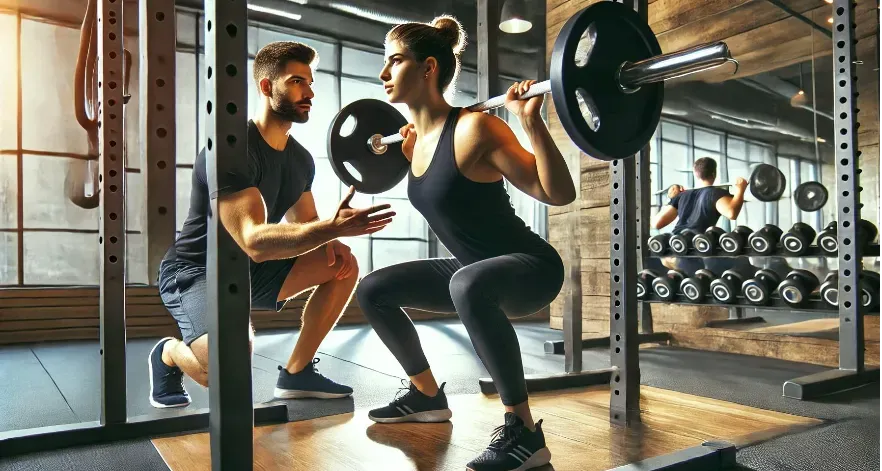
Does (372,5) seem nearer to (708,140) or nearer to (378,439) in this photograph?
(708,140)

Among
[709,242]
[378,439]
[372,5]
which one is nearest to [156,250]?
[378,439]

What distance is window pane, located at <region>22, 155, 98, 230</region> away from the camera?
4.77m

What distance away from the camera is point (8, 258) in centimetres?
469

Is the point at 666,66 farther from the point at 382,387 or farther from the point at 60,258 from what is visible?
the point at 60,258

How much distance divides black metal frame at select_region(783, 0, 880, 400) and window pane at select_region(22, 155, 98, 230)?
16.3ft

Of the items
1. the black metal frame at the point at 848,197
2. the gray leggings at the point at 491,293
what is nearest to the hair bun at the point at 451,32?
the gray leggings at the point at 491,293

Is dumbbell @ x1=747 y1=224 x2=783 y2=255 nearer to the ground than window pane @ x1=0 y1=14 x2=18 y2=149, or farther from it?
nearer to the ground

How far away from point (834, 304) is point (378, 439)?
2.28 meters

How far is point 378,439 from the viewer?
192 cm

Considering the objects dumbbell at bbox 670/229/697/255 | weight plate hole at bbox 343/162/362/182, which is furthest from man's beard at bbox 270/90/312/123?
dumbbell at bbox 670/229/697/255

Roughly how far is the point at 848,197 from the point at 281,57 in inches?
96.3

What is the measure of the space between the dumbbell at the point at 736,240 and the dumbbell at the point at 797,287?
13.1 inches

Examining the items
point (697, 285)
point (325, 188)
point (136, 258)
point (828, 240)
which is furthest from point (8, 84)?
point (828, 240)

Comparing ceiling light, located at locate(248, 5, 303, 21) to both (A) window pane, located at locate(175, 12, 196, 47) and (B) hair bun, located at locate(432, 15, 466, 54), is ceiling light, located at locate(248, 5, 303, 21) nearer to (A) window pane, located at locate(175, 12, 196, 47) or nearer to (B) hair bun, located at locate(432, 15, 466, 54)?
(A) window pane, located at locate(175, 12, 196, 47)
